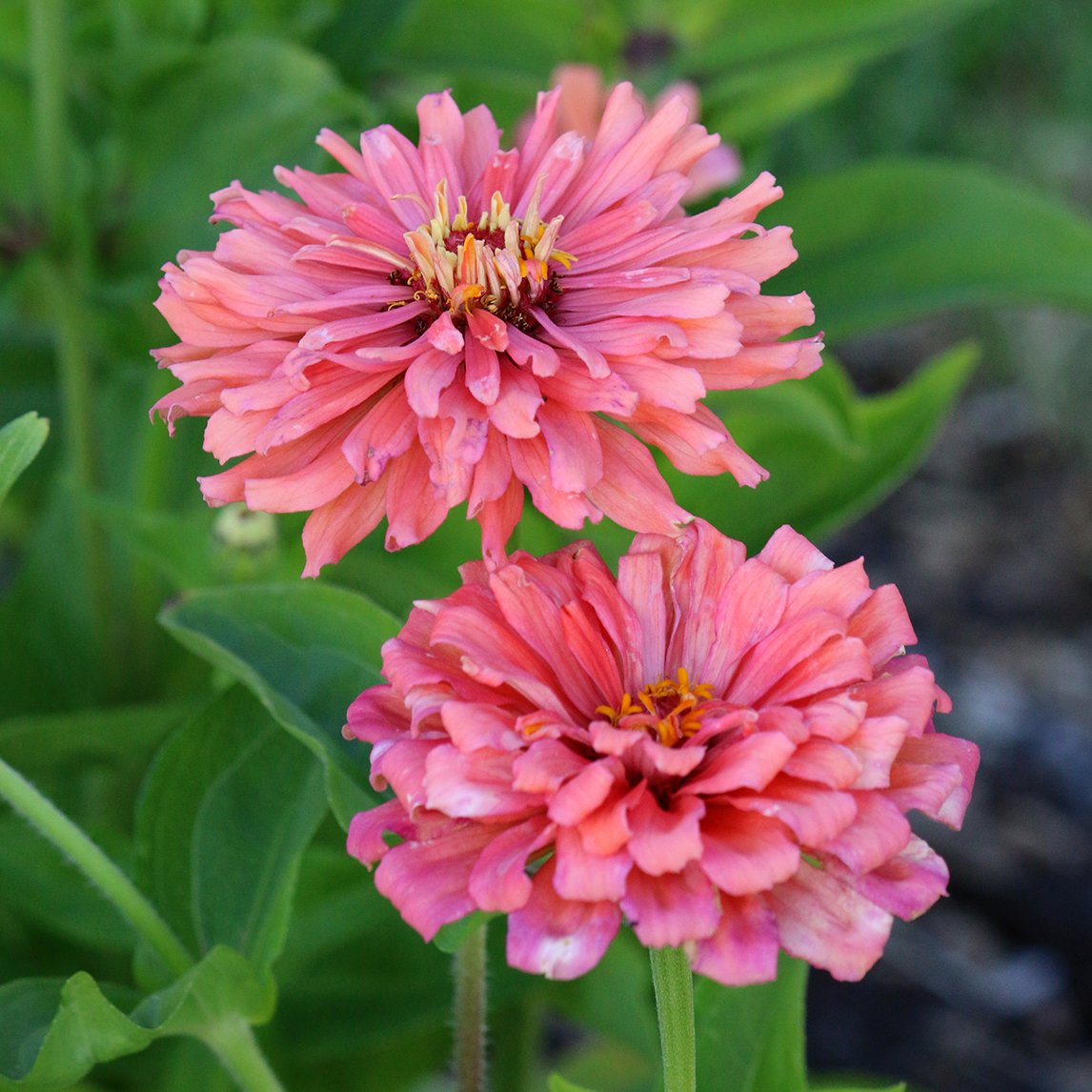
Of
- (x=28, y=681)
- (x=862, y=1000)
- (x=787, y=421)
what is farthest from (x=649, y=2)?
(x=862, y=1000)

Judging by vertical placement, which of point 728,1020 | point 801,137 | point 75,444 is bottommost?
point 728,1020

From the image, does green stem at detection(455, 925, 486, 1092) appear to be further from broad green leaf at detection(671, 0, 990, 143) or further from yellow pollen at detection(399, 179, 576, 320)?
broad green leaf at detection(671, 0, 990, 143)

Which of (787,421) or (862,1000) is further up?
(787,421)

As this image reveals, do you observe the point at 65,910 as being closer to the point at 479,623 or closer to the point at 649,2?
the point at 479,623

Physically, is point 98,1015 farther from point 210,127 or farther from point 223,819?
point 210,127

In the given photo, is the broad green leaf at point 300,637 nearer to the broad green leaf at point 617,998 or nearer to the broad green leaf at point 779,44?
the broad green leaf at point 617,998

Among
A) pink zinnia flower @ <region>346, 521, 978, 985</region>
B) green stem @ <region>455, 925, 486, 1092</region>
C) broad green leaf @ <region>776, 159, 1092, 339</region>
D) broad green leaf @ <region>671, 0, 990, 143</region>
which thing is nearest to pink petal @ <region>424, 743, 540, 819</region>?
pink zinnia flower @ <region>346, 521, 978, 985</region>

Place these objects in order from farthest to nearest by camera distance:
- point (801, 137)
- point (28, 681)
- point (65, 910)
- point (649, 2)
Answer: point (801, 137)
point (649, 2)
point (28, 681)
point (65, 910)
